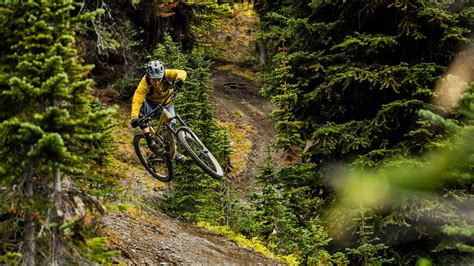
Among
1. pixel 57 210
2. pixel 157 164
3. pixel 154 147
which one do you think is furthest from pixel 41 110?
pixel 157 164

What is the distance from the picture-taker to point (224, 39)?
1389 inches

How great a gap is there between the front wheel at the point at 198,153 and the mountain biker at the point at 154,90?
35 centimetres

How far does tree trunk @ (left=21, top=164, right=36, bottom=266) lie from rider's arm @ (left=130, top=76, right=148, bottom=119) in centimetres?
438

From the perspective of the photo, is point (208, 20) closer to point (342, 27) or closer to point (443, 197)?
point (342, 27)

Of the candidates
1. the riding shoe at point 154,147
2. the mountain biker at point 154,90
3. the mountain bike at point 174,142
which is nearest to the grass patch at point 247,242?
the mountain bike at point 174,142

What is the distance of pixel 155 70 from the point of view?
37.4 feet

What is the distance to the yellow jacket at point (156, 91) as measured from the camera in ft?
38.6

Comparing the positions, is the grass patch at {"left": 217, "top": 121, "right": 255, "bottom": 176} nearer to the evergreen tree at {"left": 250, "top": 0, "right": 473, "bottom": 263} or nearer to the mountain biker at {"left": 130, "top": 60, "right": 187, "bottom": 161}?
the evergreen tree at {"left": 250, "top": 0, "right": 473, "bottom": 263}

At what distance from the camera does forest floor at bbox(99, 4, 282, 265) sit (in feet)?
38.7

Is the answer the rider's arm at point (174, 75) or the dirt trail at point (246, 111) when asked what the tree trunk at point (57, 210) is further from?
the dirt trail at point (246, 111)

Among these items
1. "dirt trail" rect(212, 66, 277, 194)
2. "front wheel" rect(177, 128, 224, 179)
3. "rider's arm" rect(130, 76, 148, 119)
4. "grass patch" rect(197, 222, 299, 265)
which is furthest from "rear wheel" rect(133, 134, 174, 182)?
"dirt trail" rect(212, 66, 277, 194)

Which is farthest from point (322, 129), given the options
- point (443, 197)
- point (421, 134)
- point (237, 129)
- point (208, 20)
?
point (237, 129)

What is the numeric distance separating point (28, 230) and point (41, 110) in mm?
1552

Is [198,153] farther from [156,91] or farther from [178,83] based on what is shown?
[178,83]
